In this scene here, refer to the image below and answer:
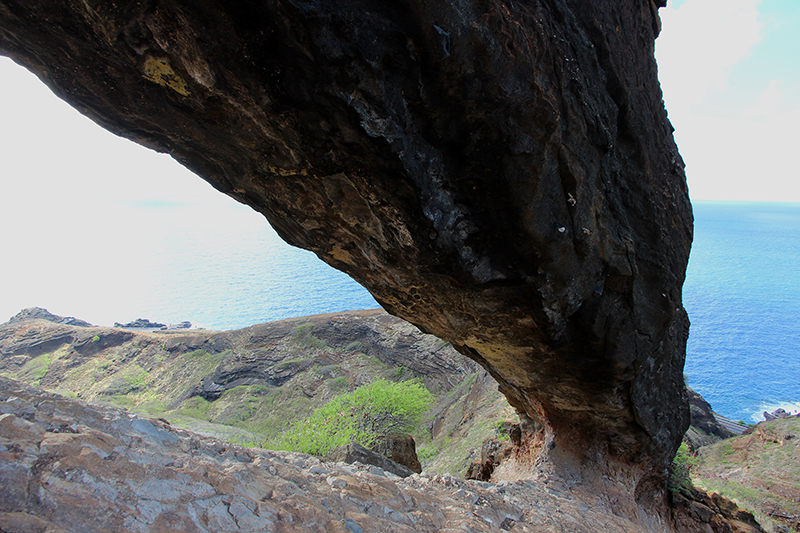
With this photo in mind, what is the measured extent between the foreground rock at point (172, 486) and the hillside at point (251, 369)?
1660cm

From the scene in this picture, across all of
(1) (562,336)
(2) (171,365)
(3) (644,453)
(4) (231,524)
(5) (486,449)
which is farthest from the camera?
(2) (171,365)

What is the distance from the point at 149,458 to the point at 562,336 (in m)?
5.07

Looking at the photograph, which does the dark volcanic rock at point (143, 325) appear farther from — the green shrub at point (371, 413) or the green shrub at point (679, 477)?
the green shrub at point (679, 477)

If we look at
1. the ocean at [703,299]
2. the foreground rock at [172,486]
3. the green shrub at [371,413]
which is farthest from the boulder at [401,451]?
the ocean at [703,299]

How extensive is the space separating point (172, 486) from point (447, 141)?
4027mm

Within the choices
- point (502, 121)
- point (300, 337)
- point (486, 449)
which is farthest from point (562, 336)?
point (300, 337)

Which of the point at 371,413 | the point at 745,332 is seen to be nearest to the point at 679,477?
the point at 371,413

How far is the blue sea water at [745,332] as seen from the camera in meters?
31.9

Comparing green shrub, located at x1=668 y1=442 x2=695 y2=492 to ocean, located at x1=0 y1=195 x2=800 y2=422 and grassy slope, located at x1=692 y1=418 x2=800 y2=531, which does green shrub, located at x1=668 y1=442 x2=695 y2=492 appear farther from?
ocean, located at x1=0 y1=195 x2=800 y2=422

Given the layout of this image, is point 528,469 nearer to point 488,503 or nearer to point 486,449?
point 486,449

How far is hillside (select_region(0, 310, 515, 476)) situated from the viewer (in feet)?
78.0

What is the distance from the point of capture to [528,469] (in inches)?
339

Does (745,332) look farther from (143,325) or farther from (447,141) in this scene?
(143,325)

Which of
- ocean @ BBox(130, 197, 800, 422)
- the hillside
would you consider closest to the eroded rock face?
the hillside
